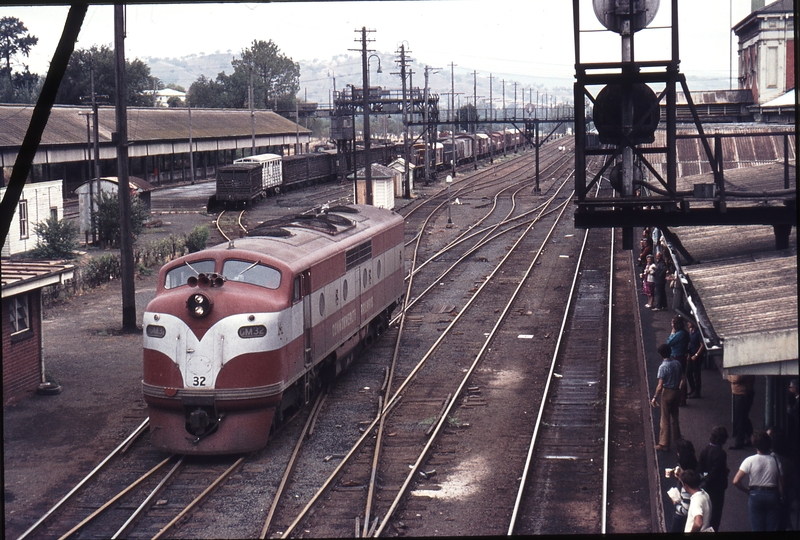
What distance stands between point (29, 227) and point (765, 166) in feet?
81.8

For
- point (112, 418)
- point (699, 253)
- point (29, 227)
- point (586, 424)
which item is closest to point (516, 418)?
point (586, 424)

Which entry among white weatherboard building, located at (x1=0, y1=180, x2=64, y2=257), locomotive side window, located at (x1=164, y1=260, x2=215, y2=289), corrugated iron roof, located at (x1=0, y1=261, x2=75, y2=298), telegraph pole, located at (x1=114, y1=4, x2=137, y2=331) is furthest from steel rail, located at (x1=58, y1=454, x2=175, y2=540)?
white weatherboard building, located at (x1=0, y1=180, x2=64, y2=257)

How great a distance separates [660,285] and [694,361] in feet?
24.5

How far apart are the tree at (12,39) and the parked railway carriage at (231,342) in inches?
2487

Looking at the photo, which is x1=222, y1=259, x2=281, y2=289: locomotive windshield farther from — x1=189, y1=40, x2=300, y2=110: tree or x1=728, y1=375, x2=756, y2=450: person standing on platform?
x1=189, y1=40, x2=300, y2=110: tree

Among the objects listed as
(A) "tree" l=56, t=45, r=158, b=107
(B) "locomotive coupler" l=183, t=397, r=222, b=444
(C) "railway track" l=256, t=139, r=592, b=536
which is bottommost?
(C) "railway track" l=256, t=139, r=592, b=536

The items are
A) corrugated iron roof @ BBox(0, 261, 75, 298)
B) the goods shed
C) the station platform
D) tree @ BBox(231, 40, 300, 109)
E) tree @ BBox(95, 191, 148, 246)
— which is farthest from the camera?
tree @ BBox(231, 40, 300, 109)

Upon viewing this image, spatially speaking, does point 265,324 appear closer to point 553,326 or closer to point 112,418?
point 112,418

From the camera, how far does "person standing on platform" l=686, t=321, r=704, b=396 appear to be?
14623 millimetres

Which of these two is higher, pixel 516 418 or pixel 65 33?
pixel 65 33

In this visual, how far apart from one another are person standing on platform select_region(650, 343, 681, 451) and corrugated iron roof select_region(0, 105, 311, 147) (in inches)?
1270

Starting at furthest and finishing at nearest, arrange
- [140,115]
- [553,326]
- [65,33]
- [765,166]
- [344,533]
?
[140,115] → [553,326] → [765,166] → [344,533] → [65,33]

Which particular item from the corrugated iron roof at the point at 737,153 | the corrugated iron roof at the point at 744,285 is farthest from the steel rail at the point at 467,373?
the corrugated iron roof at the point at 737,153

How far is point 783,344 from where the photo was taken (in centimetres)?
820
